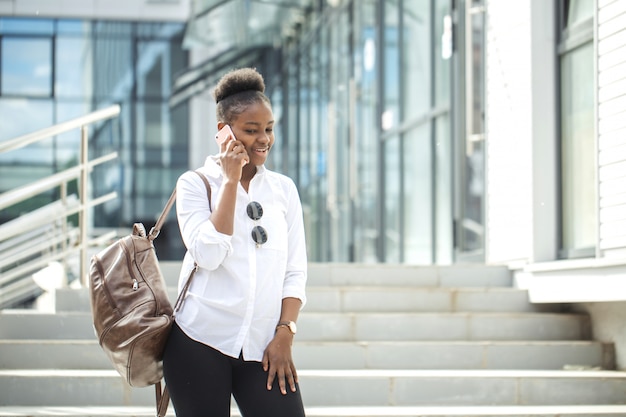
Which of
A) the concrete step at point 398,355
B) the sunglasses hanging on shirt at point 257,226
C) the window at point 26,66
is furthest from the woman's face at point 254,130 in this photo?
the window at point 26,66

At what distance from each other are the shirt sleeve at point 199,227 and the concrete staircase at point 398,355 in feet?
6.85

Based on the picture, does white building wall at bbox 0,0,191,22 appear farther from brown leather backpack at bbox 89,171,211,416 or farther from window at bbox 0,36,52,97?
brown leather backpack at bbox 89,171,211,416

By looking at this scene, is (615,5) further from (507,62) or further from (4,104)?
(4,104)

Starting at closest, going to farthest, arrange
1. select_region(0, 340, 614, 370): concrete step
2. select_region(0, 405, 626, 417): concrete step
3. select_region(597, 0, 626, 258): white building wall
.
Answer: select_region(0, 405, 626, 417): concrete step < select_region(0, 340, 614, 370): concrete step < select_region(597, 0, 626, 258): white building wall

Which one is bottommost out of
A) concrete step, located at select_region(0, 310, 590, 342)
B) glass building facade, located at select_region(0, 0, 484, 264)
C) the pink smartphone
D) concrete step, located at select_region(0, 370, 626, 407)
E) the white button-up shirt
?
concrete step, located at select_region(0, 370, 626, 407)

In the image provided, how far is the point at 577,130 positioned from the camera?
5.97 metres

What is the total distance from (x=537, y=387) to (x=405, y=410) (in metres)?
0.78

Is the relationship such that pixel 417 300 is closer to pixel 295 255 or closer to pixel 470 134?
pixel 470 134

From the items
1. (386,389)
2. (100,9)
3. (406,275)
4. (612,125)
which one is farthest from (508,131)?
(100,9)

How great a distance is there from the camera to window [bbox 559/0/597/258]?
18.8 feet

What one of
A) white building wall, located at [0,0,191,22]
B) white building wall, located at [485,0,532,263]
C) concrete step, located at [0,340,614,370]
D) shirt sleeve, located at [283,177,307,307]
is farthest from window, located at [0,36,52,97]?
shirt sleeve, located at [283,177,307,307]

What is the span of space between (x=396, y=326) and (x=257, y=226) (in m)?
3.15

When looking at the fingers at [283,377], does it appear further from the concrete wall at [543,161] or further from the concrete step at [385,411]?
the concrete wall at [543,161]

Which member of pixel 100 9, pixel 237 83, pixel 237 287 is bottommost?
pixel 237 287
